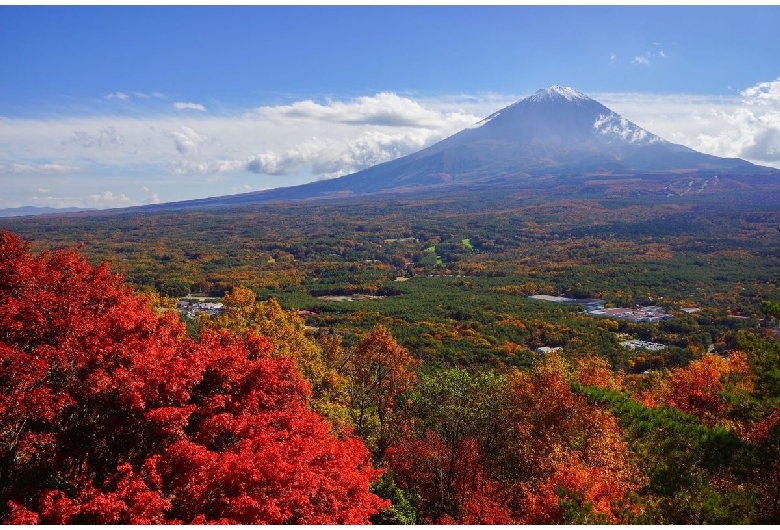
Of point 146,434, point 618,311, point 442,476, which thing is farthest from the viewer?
point 618,311

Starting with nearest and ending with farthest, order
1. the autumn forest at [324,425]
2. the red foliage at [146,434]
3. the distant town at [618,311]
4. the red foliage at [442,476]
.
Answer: the red foliage at [146,434]
the autumn forest at [324,425]
the red foliage at [442,476]
the distant town at [618,311]

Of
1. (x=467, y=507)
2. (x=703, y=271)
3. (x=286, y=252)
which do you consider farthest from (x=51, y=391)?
(x=286, y=252)

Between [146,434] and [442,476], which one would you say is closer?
[146,434]

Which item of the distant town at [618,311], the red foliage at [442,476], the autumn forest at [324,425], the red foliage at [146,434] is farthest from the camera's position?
the distant town at [618,311]

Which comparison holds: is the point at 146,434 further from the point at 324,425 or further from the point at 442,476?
the point at 442,476

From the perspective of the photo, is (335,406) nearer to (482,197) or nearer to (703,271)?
(703,271)

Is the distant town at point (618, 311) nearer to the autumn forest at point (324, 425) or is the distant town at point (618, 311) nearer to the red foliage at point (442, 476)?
the autumn forest at point (324, 425)

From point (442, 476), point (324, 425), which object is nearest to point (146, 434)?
point (324, 425)

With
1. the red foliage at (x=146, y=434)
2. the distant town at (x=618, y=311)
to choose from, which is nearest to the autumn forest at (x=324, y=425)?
the red foliage at (x=146, y=434)
